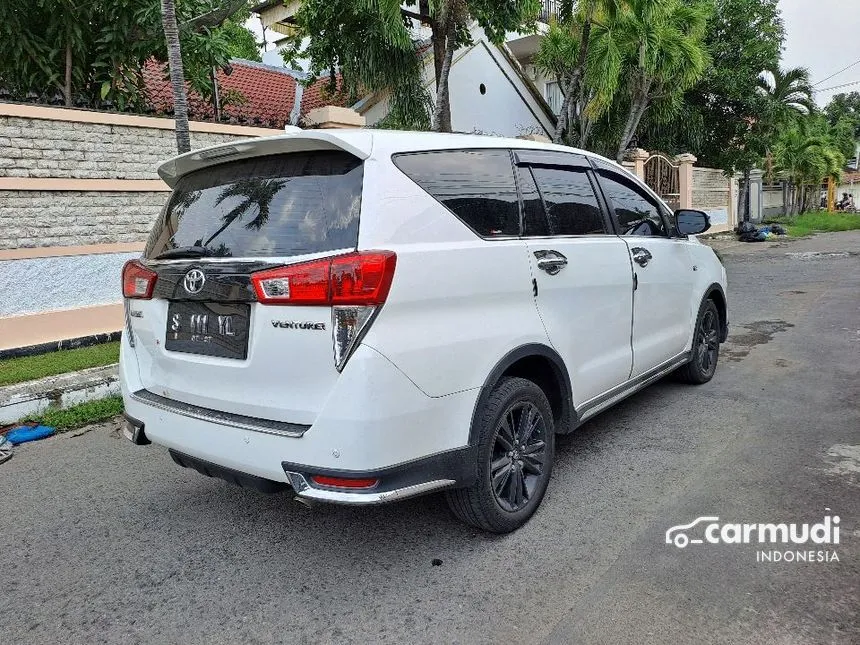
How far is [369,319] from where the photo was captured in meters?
2.36

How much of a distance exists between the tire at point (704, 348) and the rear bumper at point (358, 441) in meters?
3.09

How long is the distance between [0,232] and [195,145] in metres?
2.44

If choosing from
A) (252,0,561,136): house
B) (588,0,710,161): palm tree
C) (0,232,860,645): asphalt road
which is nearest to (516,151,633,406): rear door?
(0,232,860,645): asphalt road

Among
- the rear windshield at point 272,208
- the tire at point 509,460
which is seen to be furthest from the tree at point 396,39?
the tire at point 509,460

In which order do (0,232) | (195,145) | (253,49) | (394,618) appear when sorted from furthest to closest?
(253,49) < (195,145) < (0,232) < (394,618)

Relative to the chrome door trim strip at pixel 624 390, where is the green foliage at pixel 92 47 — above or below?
above

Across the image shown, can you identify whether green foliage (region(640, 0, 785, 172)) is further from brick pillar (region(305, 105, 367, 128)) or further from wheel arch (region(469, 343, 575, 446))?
wheel arch (region(469, 343, 575, 446))

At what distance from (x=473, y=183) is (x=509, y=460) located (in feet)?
4.29

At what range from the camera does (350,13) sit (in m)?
11.0

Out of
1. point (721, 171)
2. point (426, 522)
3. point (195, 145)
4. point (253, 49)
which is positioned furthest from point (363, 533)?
point (253, 49)

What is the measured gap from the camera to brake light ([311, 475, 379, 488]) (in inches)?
93.1

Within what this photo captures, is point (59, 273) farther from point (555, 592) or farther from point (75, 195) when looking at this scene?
point (555, 592)

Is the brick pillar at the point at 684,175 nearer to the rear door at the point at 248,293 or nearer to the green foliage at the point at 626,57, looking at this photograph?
the green foliage at the point at 626,57

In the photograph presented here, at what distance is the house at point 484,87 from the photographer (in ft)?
47.1
